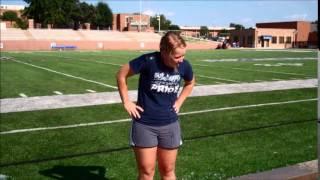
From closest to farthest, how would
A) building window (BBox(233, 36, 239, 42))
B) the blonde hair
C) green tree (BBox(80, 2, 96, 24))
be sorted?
the blonde hair < building window (BBox(233, 36, 239, 42)) < green tree (BBox(80, 2, 96, 24))

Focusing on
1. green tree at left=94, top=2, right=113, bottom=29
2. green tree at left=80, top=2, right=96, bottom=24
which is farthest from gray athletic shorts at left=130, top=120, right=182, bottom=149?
green tree at left=94, top=2, right=113, bottom=29

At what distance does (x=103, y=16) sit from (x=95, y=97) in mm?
117622

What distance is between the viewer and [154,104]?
432 cm

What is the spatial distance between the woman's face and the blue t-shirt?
0.07 m

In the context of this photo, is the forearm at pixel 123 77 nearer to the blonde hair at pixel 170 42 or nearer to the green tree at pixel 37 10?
the blonde hair at pixel 170 42

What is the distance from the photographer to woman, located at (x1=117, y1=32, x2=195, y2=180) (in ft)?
14.0

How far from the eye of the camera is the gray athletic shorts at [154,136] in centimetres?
430

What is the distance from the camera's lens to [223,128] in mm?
8852

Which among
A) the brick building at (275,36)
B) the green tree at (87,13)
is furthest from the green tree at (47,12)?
the brick building at (275,36)

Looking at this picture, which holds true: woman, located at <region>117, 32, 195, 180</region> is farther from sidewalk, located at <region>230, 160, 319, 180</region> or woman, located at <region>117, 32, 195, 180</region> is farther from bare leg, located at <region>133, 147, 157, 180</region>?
sidewalk, located at <region>230, 160, 319, 180</region>

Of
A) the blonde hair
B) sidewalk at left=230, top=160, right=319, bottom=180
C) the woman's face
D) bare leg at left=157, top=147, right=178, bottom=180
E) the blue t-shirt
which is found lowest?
sidewalk at left=230, top=160, right=319, bottom=180

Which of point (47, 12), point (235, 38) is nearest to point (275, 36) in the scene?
point (235, 38)

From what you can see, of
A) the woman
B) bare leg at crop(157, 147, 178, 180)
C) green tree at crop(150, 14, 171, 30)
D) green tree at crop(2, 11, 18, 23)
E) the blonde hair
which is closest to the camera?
the blonde hair

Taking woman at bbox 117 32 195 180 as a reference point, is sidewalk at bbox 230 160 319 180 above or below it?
below
